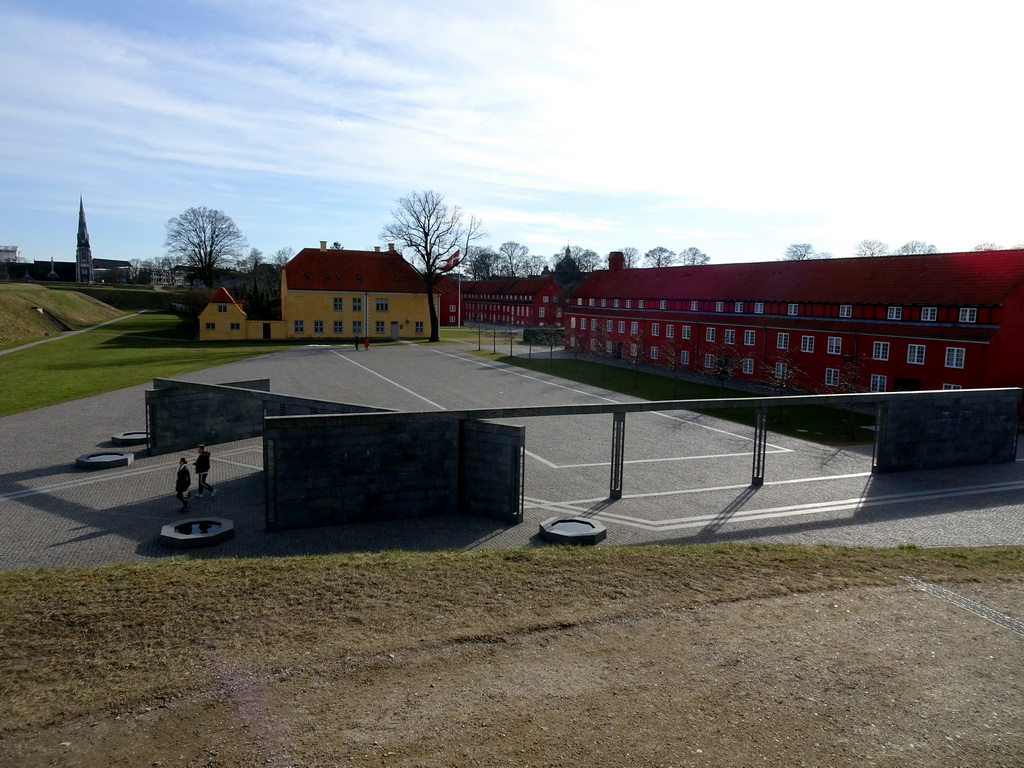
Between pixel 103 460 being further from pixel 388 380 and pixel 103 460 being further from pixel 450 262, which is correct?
pixel 450 262

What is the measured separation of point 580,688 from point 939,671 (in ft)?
14.5

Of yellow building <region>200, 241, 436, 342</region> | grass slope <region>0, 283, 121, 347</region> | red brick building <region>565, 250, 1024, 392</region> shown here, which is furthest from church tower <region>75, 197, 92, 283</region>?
red brick building <region>565, 250, 1024, 392</region>

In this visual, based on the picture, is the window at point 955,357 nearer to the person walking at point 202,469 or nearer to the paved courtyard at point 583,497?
the paved courtyard at point 583,497

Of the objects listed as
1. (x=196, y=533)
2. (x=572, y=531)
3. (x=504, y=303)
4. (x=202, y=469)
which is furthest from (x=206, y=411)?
(x=504, y=303)

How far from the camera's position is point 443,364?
164ft

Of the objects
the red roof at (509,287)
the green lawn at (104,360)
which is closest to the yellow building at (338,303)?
the green lawn at (104,360)

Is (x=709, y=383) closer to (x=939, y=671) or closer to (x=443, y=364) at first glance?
(x=443, y=364)

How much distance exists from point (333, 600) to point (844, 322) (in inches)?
1357

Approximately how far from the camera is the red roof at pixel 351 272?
223 ft

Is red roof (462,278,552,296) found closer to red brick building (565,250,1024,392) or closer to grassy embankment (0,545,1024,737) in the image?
red brick building (565,250,1024,392)

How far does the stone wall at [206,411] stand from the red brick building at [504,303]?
62040mm

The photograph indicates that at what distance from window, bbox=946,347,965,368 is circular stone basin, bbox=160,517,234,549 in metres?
30.9

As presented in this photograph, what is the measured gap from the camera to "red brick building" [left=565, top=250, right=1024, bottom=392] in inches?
1207

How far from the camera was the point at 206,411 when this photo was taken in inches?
888
